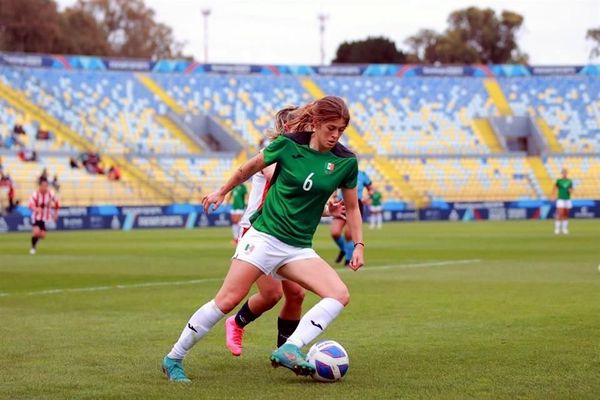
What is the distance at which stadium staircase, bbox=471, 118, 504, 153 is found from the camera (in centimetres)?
7644

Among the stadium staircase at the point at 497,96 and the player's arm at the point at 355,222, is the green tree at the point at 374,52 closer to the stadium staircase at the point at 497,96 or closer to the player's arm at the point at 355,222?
the stadium staircase at the point at 497,96

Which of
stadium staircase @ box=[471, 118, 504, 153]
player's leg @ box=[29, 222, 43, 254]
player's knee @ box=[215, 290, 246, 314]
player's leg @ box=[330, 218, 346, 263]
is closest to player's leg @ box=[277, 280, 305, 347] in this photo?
player's knee @ box=[215, 290, 246, 314]

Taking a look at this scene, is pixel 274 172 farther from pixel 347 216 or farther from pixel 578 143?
pixel 578 143

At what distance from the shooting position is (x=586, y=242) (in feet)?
113

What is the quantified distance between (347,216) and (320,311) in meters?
0.92

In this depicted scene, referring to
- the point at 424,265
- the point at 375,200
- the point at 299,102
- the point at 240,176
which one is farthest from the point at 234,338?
the point at 299,102

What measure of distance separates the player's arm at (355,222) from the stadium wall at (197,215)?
38.4 meters

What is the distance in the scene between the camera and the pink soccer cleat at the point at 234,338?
9951mm

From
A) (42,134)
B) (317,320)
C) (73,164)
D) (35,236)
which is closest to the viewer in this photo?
(317,320)

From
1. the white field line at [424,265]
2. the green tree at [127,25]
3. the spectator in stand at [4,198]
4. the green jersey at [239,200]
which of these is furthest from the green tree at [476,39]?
the white field line at [424,265]

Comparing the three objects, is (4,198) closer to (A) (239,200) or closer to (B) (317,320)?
(A) (239,200)

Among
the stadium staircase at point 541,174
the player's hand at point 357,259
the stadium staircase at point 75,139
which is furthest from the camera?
the stadium staircase at point 541,174

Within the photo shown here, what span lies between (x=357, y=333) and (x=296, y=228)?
3.60 metres

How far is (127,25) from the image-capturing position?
10850 cm
